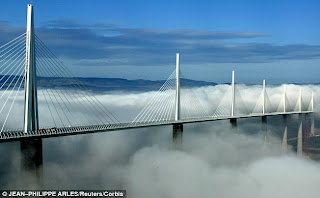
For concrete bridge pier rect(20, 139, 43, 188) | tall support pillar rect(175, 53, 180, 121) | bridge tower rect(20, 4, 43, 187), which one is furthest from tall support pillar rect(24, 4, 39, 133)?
tall support pillar rect(175, 53, 180, 121)

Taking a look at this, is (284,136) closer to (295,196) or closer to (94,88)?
(295,196)

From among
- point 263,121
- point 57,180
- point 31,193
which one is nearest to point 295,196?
point 57,180

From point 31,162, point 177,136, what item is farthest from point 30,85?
point 177,136

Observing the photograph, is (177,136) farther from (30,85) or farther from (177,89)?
(30,85)

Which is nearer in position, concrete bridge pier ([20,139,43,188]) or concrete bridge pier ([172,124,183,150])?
concrete bridge pier ([20,139,43,188])

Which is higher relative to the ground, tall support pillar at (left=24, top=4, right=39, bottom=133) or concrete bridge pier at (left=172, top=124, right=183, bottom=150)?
tall support pillar at (left=24, top=4, right=39, bottom=133)

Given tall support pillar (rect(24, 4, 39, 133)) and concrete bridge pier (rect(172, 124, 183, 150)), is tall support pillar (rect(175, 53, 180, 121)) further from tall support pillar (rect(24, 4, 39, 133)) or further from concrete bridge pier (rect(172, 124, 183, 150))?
tall support pillar (rect(24, 4, 39, 133))

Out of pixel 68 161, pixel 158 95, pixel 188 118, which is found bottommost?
pixel 68 161

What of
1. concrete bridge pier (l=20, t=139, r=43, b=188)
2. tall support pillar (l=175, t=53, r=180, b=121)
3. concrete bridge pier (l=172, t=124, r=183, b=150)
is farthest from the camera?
tall support pillar (l=175, t=53, r=180, b=121)
